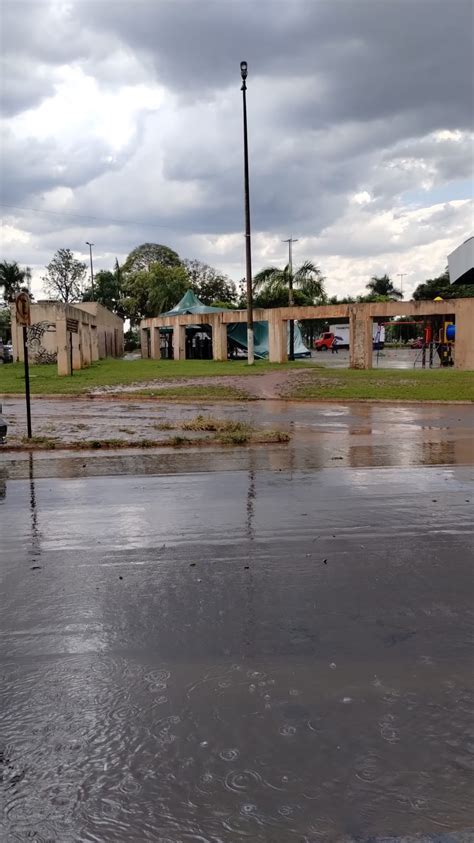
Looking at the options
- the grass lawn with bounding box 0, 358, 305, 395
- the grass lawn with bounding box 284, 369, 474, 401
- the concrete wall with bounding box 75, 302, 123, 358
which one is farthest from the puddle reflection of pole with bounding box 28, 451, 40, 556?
the concrete wall with bounding box 75, 302, 123, 358

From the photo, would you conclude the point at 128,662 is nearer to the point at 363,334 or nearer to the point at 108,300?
the point at 363,334

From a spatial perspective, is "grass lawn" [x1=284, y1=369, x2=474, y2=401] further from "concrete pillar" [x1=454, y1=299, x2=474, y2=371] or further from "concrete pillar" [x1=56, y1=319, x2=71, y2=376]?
"concrete pillar" [x1=56, y1=319, x2=71, y2=376]

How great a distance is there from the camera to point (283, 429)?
14.5 metres

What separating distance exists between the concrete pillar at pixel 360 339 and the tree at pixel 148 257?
154ft

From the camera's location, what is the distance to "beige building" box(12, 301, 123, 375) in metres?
31.1

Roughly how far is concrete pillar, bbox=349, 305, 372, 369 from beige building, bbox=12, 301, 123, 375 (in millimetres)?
12689

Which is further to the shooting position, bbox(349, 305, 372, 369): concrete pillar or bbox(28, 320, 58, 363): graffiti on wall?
bbox(28, 320, 58, 363): graffiti on wall

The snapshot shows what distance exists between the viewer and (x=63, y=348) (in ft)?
101

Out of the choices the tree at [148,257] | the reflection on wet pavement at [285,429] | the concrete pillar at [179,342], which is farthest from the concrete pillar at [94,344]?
the tree at [148,257]

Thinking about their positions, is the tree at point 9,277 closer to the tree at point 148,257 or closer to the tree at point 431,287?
→ the tree at point 148,257

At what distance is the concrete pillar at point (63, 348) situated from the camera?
3067 cm

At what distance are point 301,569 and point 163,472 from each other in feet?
14.7

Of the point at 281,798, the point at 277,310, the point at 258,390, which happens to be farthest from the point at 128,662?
the point at 277,310

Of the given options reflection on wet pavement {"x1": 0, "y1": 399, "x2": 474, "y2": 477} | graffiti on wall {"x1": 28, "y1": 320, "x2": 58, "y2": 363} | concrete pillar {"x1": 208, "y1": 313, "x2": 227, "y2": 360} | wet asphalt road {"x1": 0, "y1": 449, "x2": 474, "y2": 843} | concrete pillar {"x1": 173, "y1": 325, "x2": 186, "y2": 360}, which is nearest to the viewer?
wet asphalt road {"x1": 0, "y1": 449, "x2": 474, "y2": 843}
